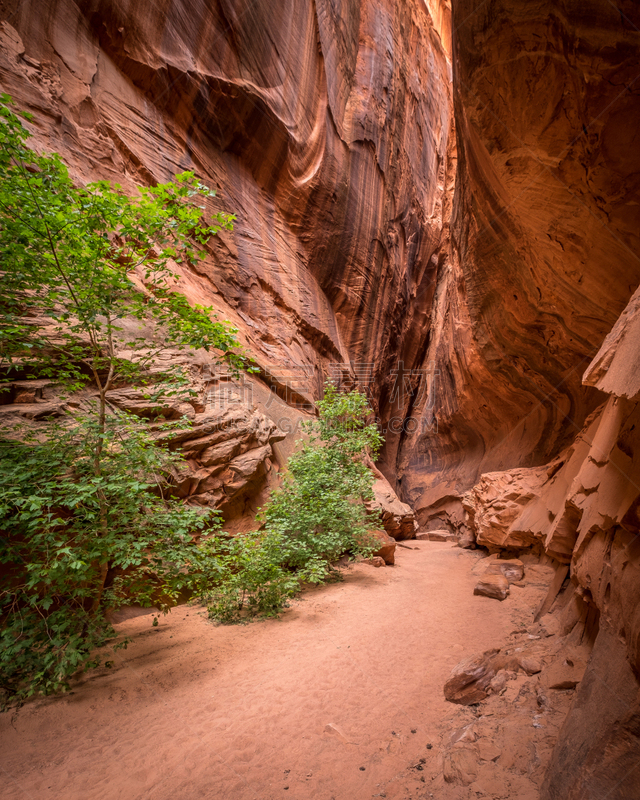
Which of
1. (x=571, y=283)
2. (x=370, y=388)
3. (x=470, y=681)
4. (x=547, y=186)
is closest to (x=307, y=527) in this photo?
(x=470, y=681)

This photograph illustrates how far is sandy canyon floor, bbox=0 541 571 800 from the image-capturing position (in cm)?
291

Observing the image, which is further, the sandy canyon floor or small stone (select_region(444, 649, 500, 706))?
small stone (select_region(444, 649, 500, 706))

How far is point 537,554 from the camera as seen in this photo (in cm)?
867

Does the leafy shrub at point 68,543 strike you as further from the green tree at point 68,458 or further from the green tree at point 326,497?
the green tree at point 326,497

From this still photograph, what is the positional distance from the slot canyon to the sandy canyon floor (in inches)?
1.0

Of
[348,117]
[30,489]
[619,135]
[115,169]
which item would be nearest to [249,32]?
[348,117]

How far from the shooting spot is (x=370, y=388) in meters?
20.1

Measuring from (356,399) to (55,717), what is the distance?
27.3 feet

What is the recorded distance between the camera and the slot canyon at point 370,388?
3023mm

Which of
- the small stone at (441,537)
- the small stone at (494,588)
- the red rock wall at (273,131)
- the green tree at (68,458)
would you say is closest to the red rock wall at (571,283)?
the small stone at (494,588)

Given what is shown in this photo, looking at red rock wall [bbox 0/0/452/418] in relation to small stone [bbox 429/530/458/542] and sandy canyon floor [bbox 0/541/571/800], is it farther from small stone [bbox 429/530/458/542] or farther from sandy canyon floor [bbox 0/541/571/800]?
small stone [bbox 429/530/458/542]

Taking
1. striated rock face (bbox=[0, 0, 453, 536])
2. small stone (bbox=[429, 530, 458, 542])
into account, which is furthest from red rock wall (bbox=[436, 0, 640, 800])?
striated rock face (bbox=[0, 0, 453, 536])

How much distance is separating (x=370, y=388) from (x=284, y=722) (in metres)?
17.1

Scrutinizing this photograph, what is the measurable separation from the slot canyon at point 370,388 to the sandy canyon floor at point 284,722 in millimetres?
26
